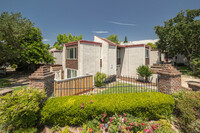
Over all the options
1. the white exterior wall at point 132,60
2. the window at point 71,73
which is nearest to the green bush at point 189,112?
the window at point 71,73

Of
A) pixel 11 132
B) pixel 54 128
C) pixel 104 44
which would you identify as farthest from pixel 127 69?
pixel 11 132

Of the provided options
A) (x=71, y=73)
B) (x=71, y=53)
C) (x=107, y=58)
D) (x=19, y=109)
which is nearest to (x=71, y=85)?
(x=19, y=109)

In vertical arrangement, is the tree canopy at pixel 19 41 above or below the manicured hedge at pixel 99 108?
above

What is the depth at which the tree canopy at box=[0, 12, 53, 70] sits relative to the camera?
10734 millimetres

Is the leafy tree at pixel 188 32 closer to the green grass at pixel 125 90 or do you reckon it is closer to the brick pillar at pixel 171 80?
the green grass at pixel 125 90

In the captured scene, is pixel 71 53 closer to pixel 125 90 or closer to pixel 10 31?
pixel 10 31

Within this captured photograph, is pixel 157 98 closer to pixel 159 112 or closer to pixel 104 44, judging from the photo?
pixel 159 112

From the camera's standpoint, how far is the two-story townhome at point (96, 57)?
1140 centimetres

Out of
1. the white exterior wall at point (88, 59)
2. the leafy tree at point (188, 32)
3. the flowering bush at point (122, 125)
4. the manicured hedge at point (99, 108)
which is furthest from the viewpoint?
the leafy tree at point (188, 32)

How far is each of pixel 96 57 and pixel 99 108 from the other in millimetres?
9063

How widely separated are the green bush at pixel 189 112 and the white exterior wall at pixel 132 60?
1178 cm

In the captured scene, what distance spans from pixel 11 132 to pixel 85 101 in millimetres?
3421

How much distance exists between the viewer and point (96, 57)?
12539mm

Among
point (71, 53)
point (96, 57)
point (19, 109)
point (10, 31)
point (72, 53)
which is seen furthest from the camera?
point (71, 53)
